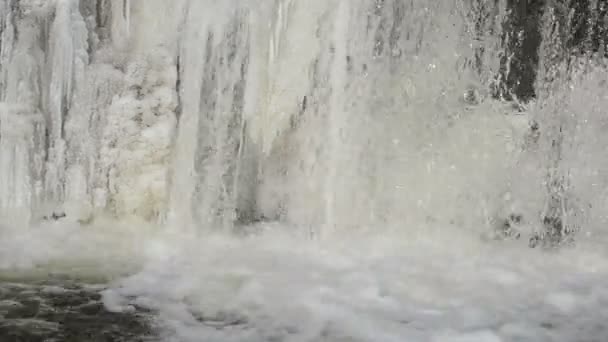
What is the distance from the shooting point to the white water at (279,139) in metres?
4.23

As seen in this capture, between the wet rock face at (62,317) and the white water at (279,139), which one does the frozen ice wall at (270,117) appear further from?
the wet rock face at (62,317)

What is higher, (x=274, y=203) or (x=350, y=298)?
(x=274, y=203)

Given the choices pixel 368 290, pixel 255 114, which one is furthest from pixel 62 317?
pixel 255 114

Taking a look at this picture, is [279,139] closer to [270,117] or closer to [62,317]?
[270,117]

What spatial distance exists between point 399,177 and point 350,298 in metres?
1.22

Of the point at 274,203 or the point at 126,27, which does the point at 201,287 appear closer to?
the point at 274,203

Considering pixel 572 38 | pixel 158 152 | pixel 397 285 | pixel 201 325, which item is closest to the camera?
pixel 201 325

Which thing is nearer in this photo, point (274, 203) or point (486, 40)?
point (486, 40)

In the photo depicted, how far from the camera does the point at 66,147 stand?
452cm

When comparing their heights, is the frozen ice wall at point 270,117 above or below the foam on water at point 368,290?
above

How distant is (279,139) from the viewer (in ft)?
14.7

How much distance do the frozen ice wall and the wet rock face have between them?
1.20 meters

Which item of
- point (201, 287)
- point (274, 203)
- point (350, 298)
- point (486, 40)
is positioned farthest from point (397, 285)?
point (486, 40)

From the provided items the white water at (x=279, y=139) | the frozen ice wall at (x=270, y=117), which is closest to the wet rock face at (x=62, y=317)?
the white water at (x=279, y=139)
